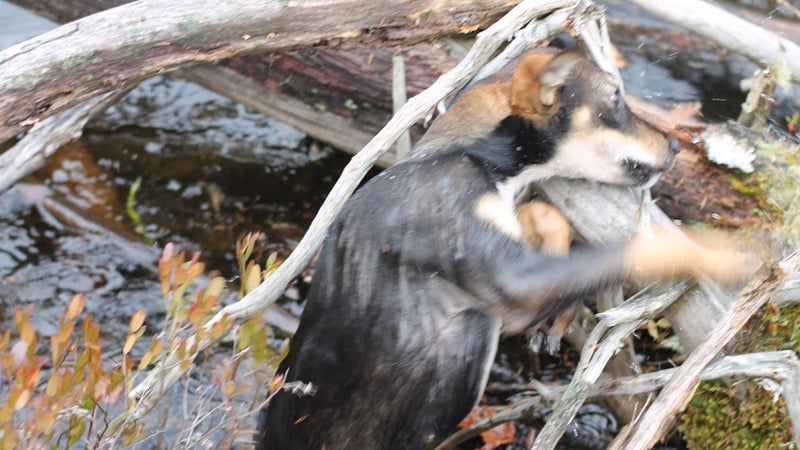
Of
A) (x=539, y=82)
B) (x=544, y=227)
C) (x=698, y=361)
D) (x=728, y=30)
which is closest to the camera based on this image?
(x=698, y=361)

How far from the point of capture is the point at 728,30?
518 cm

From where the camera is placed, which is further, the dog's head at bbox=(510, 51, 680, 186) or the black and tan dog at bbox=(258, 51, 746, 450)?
the dog's head at bbox=(510, 51, 680, 186)

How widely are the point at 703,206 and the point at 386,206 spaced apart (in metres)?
2.35

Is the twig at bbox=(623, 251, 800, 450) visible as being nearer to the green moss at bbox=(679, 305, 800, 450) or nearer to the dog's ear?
the green moss at bbox=(679, 305, 800, 450)

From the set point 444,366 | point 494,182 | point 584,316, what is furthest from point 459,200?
point 584,316

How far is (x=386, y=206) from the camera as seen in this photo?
13.4 feet

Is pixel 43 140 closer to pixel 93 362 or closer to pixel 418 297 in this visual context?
pixel 93 362

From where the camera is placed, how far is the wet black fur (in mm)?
3949

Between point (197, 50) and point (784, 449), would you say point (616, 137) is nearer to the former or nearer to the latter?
point (784, 449)

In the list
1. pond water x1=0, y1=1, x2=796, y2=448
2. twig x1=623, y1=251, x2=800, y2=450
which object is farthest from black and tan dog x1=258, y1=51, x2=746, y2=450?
pond water x1=0, y1=1, x2=796, y2=448

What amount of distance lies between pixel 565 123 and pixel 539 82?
0.27 metres

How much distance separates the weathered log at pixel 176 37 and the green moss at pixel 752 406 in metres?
2.16

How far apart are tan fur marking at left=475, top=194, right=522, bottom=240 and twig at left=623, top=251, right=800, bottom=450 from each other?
938 millimetres

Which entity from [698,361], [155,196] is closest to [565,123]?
[698,361]
